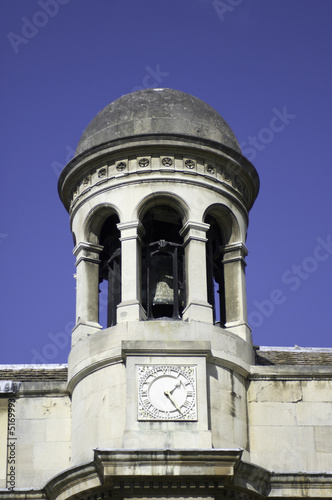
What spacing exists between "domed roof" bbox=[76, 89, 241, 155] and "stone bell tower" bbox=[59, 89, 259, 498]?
3cm

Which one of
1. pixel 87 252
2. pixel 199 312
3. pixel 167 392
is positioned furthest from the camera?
pixel 87 252

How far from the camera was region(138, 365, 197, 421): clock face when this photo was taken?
71.9 feet

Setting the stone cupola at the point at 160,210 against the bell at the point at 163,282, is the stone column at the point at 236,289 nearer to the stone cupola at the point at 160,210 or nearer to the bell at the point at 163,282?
the stone cupola at the point at 160,210

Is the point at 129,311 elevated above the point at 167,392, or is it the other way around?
the point at 129,311

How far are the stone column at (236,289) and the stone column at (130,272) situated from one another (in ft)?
5.52

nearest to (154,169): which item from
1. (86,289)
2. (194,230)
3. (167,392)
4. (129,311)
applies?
(194,230)

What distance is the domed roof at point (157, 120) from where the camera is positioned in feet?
79.4

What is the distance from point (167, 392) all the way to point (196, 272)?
2459mm

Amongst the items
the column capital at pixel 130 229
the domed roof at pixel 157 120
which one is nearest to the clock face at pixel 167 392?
the column capital at pixel 130 229

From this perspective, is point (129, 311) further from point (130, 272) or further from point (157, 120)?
point (157, 120)

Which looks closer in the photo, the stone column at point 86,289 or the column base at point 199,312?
the column base at point 199,312

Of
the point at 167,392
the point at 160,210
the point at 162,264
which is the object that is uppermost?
the point at 160,210

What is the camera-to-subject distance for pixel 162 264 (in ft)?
81.1

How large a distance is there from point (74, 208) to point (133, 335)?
3306mm
